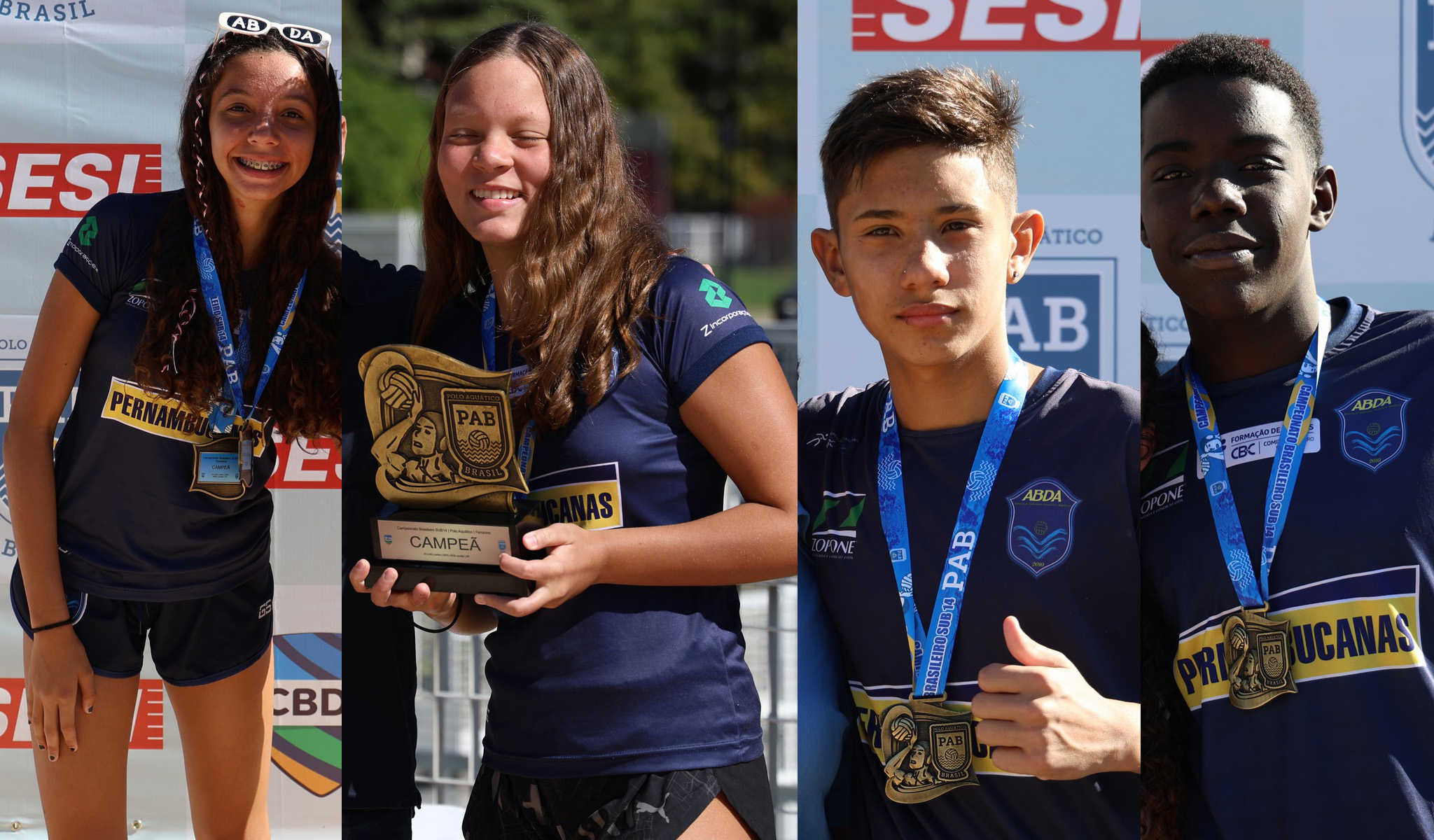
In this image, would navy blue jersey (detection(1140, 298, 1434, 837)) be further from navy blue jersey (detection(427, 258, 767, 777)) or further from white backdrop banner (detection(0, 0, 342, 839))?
white backdrop banner (detection(0, 0, 342, 839))

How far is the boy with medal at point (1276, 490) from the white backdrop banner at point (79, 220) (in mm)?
1802

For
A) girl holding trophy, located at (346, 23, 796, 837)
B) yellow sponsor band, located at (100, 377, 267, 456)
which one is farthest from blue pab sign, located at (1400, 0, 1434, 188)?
yellow sponsor band, located at (100, 377, 267, 456)

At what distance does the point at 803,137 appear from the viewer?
229 centimetres

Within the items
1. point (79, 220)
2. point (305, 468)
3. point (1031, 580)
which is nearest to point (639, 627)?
point (1031, 580)

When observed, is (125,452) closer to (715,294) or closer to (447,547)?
(447,547)

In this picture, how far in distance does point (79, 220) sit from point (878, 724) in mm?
2073

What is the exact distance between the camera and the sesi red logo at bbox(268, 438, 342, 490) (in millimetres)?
2809

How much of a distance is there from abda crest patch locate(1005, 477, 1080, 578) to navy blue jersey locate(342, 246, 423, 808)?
1.28m

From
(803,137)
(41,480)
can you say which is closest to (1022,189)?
(803,137)

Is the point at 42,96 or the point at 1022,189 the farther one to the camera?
the point at 42,96

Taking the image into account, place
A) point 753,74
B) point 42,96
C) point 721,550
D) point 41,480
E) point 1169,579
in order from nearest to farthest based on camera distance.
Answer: point 721,550 < point 1169,579 < point 41,480 < point 42,96 < point 753,74

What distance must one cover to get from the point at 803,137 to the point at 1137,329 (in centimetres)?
74

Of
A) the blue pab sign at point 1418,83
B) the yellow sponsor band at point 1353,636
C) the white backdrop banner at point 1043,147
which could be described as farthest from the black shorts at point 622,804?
the blue pab sign at point 1418,83

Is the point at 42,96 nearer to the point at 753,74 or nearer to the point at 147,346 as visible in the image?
the point at 147,346
